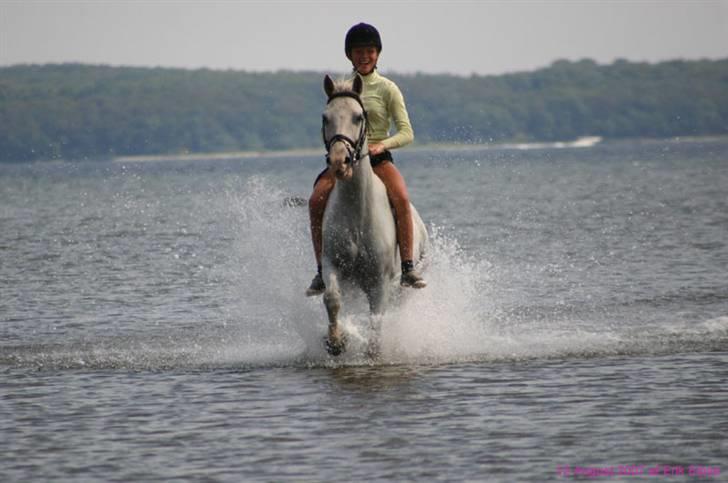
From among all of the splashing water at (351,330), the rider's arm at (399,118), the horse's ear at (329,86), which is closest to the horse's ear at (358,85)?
the horse's ear at (329,86)

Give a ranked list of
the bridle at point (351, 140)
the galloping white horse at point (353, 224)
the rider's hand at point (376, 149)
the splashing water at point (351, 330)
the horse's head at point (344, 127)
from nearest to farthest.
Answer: the horse's head at point (344, 127), the bridle at point (351, 140), the galloping white horse at point (353, 224), the rider's hand at point (376, 149), the splashing water at point (351, 330)

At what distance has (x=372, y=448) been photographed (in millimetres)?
11383

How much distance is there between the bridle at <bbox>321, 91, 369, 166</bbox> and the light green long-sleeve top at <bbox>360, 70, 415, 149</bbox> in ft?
3.31

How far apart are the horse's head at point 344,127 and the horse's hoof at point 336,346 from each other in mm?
1931

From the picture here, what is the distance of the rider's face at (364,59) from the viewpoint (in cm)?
1540

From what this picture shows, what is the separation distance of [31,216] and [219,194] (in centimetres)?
3062

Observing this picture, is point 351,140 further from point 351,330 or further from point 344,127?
point 351,330

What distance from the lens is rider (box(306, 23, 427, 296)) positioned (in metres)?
15.4

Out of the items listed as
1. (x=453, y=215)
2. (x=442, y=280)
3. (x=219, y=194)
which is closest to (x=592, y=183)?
(x=219, y=194)

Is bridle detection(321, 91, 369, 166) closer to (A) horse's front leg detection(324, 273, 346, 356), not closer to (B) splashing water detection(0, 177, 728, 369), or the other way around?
(A) horse's front leg detection(324, 273, 346, 356)

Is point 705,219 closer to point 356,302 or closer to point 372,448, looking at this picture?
point 356,302

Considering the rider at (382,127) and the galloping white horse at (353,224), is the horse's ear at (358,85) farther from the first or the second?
the rider at (382,127)

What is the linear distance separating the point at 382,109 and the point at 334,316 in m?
2.44

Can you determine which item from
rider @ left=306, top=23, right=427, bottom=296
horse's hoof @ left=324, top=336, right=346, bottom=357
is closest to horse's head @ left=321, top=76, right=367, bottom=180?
rider @ left=306, top=23, right=427, bottom=296
